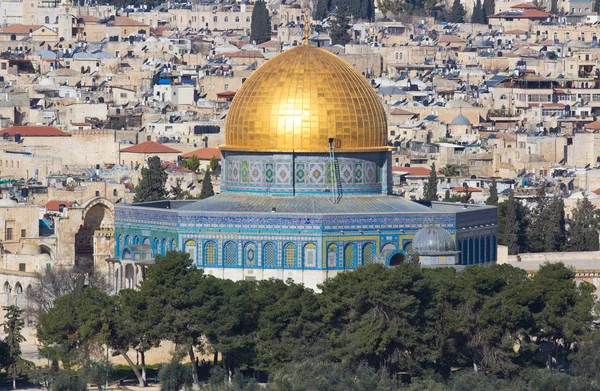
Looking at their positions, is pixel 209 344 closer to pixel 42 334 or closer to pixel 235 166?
pixel 42 334

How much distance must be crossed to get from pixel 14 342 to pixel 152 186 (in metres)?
21.1

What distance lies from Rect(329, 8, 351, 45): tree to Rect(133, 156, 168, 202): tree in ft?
224

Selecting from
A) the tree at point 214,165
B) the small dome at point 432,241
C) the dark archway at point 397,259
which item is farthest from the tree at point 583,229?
the small dome at point 432,241

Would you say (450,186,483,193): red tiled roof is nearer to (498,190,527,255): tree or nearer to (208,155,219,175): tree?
(498,190,527,255): tree

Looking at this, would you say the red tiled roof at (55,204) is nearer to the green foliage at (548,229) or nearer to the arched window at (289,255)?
the green foliage at (548,229)

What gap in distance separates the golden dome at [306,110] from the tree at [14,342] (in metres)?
7.08

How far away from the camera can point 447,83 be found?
12631 centimetres

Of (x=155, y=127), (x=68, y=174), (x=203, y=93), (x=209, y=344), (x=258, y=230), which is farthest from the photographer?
(x=203, y=93)

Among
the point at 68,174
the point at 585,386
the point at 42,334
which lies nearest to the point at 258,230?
the point at 42,334

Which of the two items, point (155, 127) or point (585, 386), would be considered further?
point (155, 127)

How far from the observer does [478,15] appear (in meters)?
166

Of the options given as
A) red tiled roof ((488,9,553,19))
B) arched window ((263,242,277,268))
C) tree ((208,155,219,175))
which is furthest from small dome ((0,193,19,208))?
red tiled roof ((488,9,553,19))

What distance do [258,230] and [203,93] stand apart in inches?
2418

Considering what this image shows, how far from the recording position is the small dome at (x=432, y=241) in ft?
196
